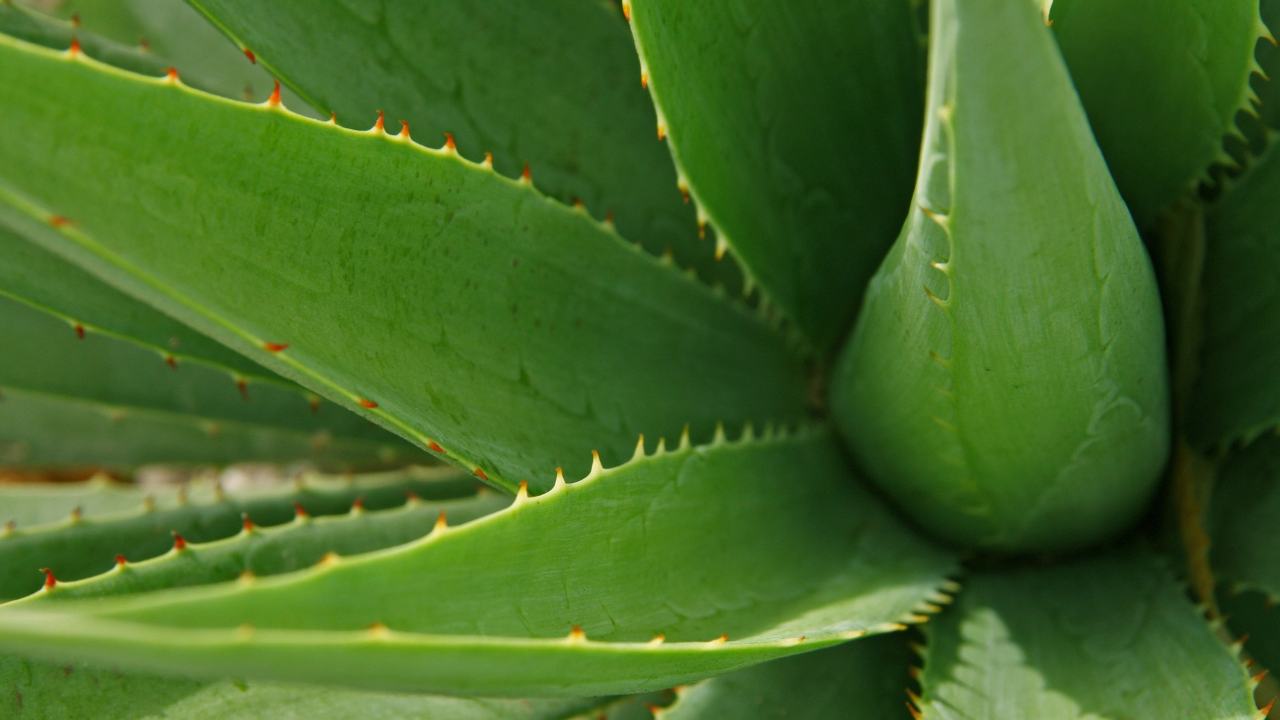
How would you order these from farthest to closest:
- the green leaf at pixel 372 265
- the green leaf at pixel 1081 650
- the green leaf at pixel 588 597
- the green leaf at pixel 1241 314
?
the green leaf at pixel 1241 314 → the green leaf at pixel 1081 650 → the green leaf at pixel 372 265 → the green leaf at pixel 588 597

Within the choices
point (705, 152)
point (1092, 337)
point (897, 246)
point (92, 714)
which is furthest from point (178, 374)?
point (1092, 337)

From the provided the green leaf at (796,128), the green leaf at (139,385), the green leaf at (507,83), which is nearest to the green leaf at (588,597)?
the green leaf at (796,128)

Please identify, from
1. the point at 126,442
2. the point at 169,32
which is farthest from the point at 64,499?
the point at 169,32

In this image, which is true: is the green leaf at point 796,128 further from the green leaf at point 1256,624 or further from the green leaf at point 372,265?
the green leaf at point 1256,624

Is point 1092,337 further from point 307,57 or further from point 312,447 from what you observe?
point 312,447

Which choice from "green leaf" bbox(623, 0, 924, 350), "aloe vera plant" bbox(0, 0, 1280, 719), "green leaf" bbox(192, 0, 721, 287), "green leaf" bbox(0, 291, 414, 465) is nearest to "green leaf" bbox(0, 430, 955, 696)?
"aloe vera plant" bbox(0, 0, 1280, 719)

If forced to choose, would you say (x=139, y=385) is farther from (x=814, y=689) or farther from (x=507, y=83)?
(x=814, y=689)
